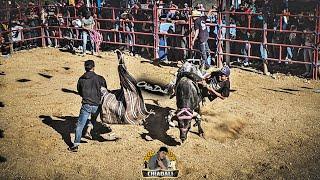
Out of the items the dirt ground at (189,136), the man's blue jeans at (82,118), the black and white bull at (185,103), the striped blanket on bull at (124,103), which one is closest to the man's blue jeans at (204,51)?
the dirt ground at (189,136)

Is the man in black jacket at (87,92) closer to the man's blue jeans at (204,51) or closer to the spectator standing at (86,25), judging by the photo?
the man's blue jeans at (204,51)

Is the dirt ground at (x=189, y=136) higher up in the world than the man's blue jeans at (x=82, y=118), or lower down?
lower down

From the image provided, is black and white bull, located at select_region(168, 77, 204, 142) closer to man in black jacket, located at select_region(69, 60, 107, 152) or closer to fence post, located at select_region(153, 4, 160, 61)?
man in black jacket, located at select_region(69, 60, 107, 152)

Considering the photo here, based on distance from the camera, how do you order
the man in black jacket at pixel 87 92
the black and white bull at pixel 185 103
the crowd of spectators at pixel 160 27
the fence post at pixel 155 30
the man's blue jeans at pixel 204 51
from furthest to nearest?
the fence post at pixel 155 30
the man's blue jeans at pixel 204 51
the crowd of spectators at pixel 160 27
the man in black jacket at pixel 87 92
the black and white bull at pixel 185 103

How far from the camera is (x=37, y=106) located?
10992 millimetres

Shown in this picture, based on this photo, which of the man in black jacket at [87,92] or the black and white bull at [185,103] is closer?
the black and white bull at [185,103]

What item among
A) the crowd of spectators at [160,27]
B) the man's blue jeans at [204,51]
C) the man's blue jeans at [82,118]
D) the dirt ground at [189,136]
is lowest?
the dirt ground at [189,136]

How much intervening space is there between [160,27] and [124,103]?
6.21 metres

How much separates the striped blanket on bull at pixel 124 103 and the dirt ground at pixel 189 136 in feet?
0.95

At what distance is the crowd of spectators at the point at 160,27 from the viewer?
13299 millimetres

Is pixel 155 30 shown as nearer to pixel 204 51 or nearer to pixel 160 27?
pixel 160 27

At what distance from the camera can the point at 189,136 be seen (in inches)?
349

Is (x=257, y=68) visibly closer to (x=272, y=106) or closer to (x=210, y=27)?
(x=210, y=27)

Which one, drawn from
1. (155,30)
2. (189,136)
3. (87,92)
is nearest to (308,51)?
(155,30)
